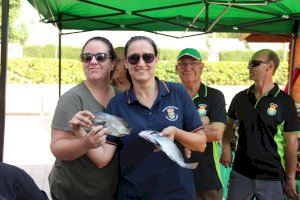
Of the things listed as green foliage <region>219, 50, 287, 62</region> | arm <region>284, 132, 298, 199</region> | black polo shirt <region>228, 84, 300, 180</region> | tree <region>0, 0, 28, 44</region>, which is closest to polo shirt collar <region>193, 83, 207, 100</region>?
black polo shirt <region>228, 84, 300, 180</region>

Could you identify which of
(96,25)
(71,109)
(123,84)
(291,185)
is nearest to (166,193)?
(71,109)

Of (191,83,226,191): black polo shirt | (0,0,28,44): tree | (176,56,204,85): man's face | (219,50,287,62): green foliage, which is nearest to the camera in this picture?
(191,83,226,191): black polo shirt

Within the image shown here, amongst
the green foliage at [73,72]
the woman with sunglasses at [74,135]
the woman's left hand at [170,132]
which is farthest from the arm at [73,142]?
the green foliage at [73,72]

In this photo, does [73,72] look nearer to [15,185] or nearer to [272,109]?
[272,109]

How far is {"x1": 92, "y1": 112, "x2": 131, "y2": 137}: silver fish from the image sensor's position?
200 centimetres

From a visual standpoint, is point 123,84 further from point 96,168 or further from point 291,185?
point 291,185

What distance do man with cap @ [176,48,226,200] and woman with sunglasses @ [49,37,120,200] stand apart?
3.59 ft

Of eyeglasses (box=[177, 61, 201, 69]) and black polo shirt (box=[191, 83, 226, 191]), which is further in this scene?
eyeglasses (box=[177, 61, 201, 69])

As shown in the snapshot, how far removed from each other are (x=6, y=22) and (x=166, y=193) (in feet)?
3.80

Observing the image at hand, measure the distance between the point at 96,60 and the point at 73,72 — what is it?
21.4 meters

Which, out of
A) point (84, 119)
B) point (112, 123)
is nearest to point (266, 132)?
point (112, 123)

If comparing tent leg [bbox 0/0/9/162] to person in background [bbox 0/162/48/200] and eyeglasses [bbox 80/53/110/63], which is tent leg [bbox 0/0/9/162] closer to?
eyeglasses [bbox 80/53/110/63]

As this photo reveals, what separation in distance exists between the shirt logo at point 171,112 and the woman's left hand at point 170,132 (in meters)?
0.11

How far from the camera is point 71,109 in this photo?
2.22 m
